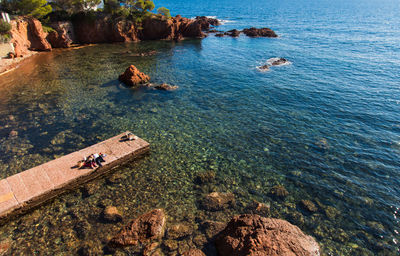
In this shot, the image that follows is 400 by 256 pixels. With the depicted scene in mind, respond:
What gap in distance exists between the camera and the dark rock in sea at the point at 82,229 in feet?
49.0

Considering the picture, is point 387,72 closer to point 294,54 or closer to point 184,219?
point 294,54

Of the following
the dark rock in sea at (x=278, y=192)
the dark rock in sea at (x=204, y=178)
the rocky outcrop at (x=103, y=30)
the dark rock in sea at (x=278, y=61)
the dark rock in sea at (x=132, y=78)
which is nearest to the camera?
the dark rock in sea at (x=278, y=192)

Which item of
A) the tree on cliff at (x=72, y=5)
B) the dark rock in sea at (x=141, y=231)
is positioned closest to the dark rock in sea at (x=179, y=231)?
the dark rock in sea at (x=141, y=231)

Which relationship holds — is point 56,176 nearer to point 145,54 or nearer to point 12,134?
point 12,134

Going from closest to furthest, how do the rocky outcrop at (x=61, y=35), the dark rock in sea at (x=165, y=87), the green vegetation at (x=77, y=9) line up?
1. the dark rock in sea at (x=165, y=87)
2. the green vegetation at (x=77, y=9)
3. the rocky outcrop at (x=61, y=35)

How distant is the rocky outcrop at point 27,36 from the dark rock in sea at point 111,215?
45.5m

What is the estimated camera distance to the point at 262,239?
1245 centimetres

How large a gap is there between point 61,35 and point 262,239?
63.4 m

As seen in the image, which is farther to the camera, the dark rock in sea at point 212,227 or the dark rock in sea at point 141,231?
the dark rock in sea at point 212,227

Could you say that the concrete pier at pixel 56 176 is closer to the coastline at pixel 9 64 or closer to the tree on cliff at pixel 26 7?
the coastline at pixel 9 64

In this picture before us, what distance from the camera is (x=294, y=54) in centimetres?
5603

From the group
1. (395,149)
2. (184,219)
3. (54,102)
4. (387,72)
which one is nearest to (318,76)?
(387,72)

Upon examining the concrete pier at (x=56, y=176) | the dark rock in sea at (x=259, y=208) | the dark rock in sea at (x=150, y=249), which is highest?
the concrete pier at (x=56, y=176)

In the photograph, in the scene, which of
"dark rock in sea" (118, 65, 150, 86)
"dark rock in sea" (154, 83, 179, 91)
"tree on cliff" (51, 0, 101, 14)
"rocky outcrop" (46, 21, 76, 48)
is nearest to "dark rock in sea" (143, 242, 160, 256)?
"dark rock in sea" (154, 83, 179, 91)
